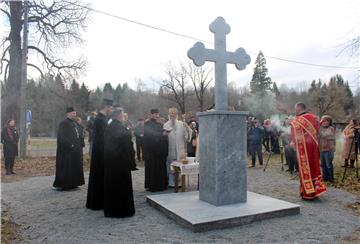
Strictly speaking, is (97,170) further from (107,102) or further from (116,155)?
(107,102)

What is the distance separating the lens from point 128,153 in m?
6.04

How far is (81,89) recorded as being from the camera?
47531 millimetres

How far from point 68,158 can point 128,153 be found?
350 cm

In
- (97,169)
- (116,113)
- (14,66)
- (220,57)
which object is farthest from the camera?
(14,66)

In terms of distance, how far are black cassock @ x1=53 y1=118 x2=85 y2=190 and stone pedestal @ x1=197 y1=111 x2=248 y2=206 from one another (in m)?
3.97

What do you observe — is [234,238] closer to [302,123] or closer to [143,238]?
[143,238]

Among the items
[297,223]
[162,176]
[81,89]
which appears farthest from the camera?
[81,89]

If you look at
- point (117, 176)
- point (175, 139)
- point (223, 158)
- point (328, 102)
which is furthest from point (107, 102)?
point (328, 102)

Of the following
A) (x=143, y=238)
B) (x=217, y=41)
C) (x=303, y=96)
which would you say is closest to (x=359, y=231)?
(x=143, y=238)

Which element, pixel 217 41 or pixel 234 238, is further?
pixel 217 41

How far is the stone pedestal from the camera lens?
5926 millimetres

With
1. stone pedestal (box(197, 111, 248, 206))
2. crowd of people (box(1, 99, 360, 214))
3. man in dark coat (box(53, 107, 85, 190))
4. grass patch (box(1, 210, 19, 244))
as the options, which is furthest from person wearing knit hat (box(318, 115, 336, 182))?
grass patch (box(1, 210, 19, 244))

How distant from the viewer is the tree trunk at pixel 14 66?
18.3 metres

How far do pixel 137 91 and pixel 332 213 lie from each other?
44723mm
